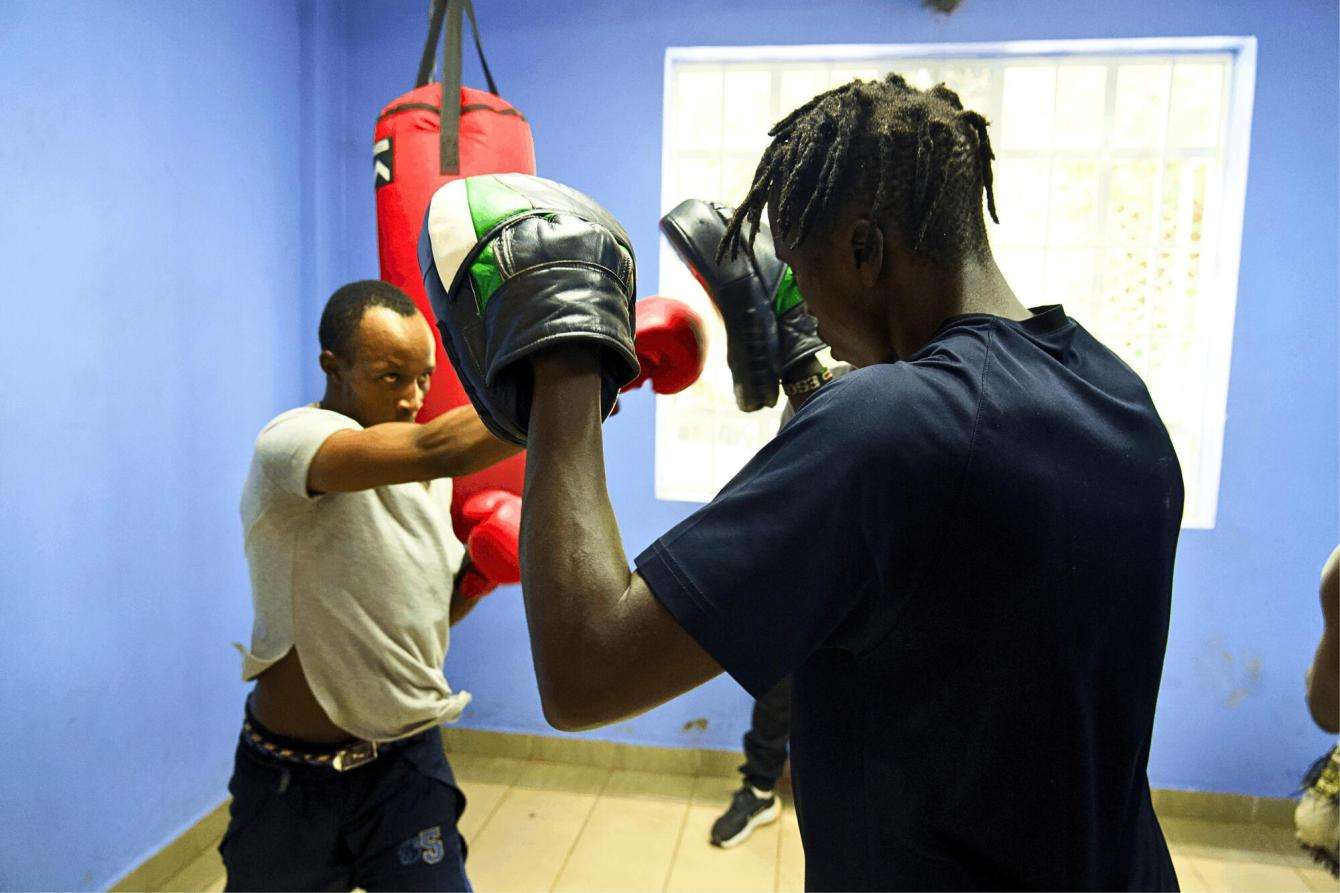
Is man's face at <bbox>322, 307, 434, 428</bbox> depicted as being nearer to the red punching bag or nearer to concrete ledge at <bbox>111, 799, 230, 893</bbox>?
the red punching bag

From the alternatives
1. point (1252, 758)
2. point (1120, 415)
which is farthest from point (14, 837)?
point (1252, 758)

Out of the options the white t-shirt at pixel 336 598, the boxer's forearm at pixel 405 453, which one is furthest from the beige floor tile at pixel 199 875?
the boxer's forearm at pixel 405 453

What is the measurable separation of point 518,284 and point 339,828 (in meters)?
1.24

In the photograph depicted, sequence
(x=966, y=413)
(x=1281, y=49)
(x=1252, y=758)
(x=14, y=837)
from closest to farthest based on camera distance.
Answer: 1. (x=966, y=413)
2. (x=14, y=837)
3. (x=1281, y=49)
4. (x=1252, y=758)

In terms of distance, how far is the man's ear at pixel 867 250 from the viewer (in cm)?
74

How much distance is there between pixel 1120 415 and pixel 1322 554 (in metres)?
2.61

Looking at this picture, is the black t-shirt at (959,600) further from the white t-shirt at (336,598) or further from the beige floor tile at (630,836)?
the beige floor tile at (630,836)

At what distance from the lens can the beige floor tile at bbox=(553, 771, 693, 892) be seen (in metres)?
2.50

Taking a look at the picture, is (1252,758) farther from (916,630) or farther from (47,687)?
(47,687)

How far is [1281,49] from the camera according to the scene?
264cm

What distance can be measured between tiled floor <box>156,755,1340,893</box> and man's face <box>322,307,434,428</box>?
56.2 inches

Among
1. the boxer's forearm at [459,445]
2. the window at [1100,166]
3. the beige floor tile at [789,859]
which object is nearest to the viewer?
the boxer's forearm at [459,445]

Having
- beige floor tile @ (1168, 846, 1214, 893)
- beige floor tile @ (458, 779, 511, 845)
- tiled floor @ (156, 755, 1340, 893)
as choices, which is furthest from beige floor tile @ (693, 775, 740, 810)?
beige floor tile @ (1168, 846, 1214, 893)

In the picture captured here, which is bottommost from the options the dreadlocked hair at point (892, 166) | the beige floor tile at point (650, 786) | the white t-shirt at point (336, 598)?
the beige floor tile at point (650, 786)
